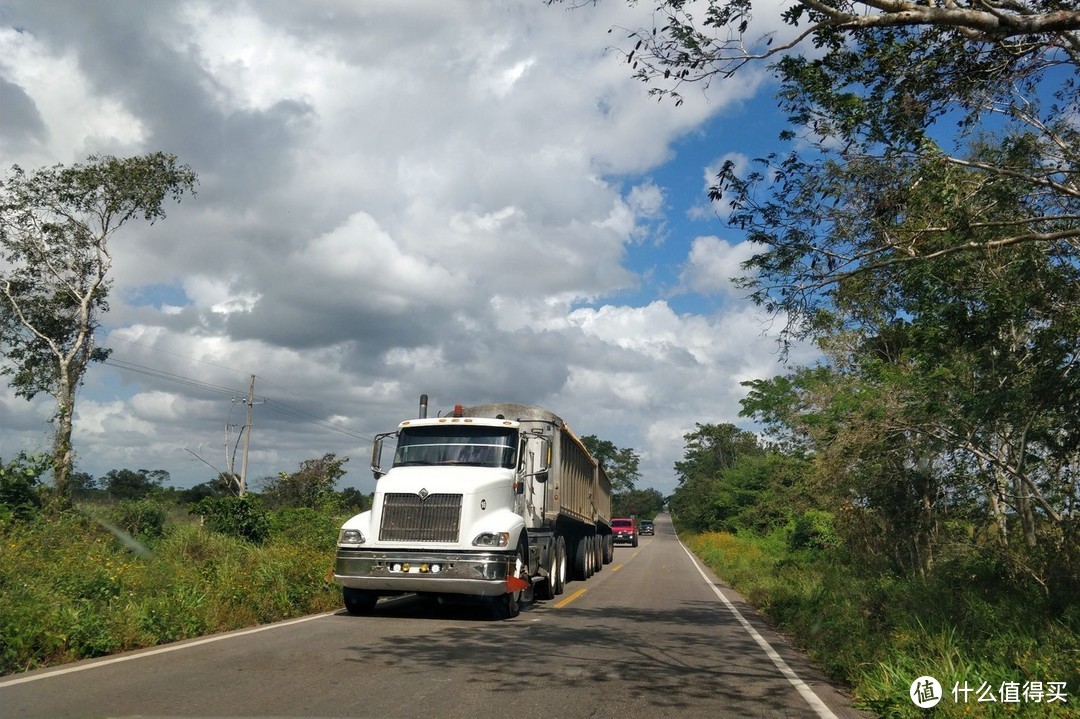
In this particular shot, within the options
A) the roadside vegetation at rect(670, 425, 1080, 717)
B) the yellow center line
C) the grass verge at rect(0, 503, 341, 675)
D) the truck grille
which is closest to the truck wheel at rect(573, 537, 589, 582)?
the yellow center line

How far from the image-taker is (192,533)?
730 inches

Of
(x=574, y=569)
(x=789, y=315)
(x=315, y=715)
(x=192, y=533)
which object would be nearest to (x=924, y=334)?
(x=789, y=315)

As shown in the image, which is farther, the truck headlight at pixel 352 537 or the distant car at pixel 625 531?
the distant car at pixel 625 531

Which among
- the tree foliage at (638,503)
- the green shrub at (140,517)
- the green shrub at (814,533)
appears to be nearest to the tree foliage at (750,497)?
the green shrub at (814,533)

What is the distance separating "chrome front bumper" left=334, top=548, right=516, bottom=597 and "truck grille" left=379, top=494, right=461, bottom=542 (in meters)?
0.27

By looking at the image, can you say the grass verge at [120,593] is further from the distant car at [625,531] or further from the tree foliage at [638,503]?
the tree foliage at [638,503]

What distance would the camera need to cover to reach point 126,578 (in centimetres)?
1037

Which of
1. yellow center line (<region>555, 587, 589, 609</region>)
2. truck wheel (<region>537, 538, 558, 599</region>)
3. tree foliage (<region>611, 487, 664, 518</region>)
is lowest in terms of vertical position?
yellow center line (<region>555, 587, 589, 609</region>)

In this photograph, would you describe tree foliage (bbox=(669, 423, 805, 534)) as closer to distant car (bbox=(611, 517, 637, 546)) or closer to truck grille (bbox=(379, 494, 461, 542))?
distant car (bbox=(611, 517, 637, 546))

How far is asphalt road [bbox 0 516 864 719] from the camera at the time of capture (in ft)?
20.7

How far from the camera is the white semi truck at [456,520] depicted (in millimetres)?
11594

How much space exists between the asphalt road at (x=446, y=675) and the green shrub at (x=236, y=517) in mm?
10632

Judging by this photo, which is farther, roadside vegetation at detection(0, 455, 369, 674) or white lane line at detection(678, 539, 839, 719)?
roadside vegetation at detection(0, 455, 369, 674)

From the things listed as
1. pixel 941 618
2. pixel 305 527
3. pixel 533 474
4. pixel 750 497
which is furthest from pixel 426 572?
pixel 750 497
